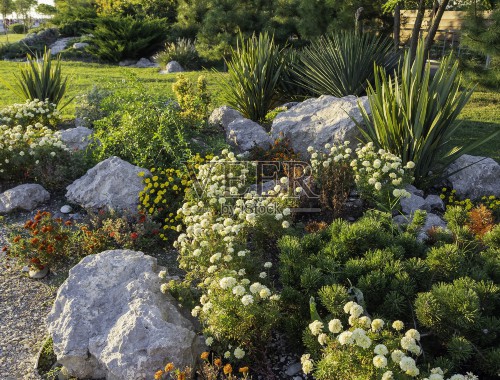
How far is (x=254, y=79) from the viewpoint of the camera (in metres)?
7.56

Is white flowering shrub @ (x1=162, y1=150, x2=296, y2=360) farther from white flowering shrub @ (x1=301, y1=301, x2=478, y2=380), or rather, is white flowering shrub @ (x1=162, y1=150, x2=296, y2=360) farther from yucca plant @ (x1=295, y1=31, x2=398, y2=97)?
yucca plant @ (x1=295, y1=31, x2=398, y2=97)

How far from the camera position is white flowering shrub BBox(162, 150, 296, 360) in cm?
302

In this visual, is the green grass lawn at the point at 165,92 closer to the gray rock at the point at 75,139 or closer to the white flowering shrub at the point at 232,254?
the gray rock at the point at 75,139

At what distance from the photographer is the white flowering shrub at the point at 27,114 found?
702cm

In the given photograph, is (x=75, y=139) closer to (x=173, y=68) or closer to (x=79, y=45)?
(x=173, y=68)

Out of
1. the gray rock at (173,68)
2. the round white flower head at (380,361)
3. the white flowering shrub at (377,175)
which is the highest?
the round white flower head at (380,361)

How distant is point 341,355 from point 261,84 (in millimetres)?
5720

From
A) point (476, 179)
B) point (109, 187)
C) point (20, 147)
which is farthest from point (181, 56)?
point (476, 179)

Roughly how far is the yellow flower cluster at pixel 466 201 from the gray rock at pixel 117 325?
329 cm

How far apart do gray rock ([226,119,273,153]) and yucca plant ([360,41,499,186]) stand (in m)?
Result: 1.45

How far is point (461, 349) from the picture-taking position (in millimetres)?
2676

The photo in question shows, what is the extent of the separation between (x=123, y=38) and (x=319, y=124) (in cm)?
1380

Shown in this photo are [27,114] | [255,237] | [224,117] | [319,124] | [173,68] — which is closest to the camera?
[255,237]

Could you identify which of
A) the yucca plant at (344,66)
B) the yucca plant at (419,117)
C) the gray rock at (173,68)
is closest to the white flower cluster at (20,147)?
the yucca plant at (419,117)
